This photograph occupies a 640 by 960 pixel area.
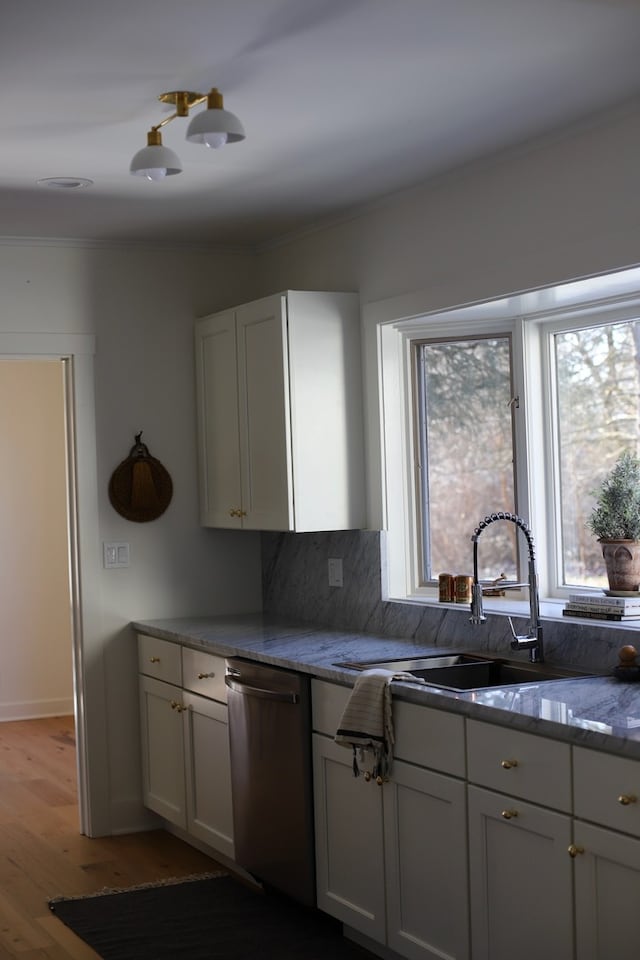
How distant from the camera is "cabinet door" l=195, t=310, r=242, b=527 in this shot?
4.80 metres

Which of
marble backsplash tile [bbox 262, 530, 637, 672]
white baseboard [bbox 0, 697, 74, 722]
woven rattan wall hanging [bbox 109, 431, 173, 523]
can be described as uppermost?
woven rattan wall hanging [bbox 109, 431, 173, 523]

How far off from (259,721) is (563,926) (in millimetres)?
1466

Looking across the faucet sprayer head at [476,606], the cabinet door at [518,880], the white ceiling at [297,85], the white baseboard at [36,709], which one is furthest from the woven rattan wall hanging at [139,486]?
the white baseboard at [36,709]

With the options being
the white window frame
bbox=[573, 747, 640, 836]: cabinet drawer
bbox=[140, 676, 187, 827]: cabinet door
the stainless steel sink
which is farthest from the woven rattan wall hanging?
bbox=[573, 747, 640, 836]: cabinet drawer

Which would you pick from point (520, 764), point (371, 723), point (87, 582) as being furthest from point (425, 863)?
point (87, 582)

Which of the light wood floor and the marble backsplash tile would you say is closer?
the marble backsplash tile

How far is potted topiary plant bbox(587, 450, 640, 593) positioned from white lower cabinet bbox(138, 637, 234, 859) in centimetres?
143

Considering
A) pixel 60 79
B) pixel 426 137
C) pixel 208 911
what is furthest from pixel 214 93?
pixel 208 911

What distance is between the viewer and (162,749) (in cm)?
475

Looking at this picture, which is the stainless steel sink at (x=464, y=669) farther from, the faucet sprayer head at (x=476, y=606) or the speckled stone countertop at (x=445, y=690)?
the faucet sprayer head at (x=476, y=606)

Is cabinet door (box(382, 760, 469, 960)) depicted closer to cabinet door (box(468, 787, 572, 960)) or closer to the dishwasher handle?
cabinet door (box(468, 787, 572, 960))

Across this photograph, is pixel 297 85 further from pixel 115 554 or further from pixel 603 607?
pixel 115 554

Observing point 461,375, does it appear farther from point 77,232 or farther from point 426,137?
point 77,232

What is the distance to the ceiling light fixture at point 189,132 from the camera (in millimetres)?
2809
